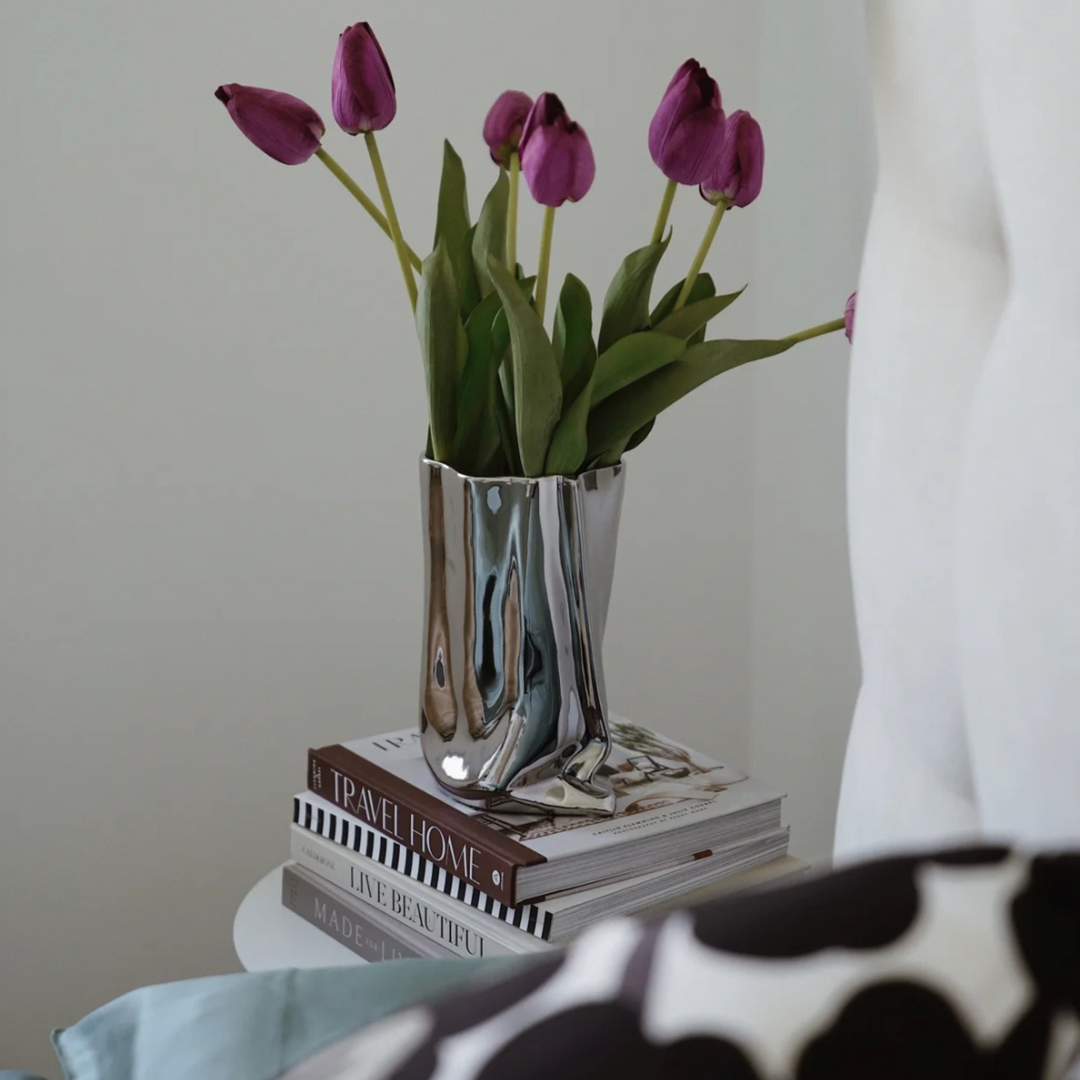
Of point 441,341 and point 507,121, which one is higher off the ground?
point 507,121

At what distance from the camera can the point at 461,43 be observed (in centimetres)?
141

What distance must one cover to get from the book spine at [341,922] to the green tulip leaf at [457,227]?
421 millimetres

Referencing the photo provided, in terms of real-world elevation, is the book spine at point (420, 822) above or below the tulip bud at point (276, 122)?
below

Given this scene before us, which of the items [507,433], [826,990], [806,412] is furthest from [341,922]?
[806,412]

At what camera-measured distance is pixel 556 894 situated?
80 centimetres

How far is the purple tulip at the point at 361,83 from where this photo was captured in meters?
0.83

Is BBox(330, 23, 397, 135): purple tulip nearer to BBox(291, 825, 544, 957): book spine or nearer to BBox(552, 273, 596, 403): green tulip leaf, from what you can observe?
BBox(552, 273, 596, 403): green tulip leaf

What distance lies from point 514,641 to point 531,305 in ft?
0.72

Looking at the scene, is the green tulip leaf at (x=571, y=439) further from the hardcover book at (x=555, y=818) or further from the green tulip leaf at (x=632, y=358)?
the hardcover book at (x=555, y=818)

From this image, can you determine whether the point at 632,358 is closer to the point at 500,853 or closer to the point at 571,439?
the point at 571,439

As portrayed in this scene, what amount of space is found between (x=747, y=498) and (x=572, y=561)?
30.5 inches

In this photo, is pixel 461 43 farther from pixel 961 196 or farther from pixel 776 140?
pixel 961 196

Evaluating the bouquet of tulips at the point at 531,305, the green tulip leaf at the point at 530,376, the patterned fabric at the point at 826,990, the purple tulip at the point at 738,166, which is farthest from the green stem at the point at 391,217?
the patterned fabric at the point at 826,990

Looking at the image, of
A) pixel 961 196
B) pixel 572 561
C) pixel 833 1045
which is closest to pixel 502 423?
pixel 572 561
